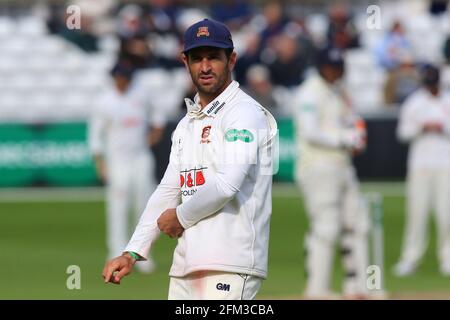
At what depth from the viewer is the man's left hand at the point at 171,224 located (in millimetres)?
6395

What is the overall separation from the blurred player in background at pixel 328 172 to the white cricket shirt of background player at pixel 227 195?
19.6 ft

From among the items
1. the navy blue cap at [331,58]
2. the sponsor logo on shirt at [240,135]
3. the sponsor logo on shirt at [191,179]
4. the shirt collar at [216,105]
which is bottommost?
the sponsor logo on shirt at [191,179]

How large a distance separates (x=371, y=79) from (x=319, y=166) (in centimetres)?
1383

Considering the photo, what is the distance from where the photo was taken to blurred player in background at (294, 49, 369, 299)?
41.0ft

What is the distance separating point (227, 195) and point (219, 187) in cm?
6

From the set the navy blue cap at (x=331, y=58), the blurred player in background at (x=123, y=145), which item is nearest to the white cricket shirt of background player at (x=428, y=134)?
the navy blue cap at (x=331, y=58)

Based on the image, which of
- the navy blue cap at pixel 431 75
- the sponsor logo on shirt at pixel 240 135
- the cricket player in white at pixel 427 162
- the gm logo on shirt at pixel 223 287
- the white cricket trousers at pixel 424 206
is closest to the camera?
the sponsor logo on shirt at pixel 240 135

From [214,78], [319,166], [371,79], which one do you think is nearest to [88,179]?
[371,79]

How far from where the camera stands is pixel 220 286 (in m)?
6.35

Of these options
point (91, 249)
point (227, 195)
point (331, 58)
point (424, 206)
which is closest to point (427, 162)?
point (424, 206)

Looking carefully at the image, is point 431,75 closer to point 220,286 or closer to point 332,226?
point 332,226

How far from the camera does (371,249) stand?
15.9 meters

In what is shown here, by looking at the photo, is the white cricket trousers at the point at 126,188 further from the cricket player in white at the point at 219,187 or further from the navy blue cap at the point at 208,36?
the navy blue cap at the point at 208,36

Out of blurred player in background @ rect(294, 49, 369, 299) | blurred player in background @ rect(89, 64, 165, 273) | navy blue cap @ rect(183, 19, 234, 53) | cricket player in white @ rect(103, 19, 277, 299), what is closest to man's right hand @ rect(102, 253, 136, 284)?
Result: cricket player in white @ rect(103, 19, 277, 299)
